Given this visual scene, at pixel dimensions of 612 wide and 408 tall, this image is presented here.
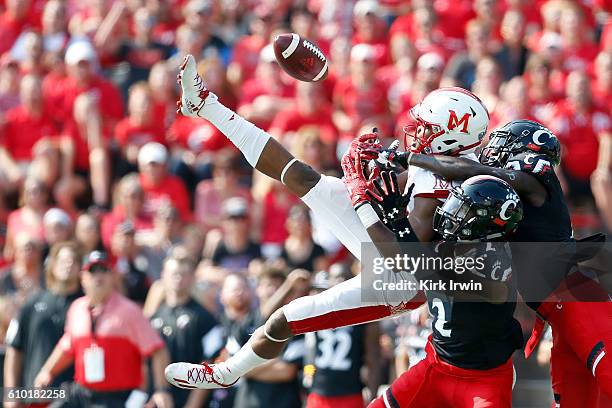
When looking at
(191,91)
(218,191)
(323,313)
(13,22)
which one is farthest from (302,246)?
(13,22)

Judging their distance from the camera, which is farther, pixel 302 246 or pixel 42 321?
pixel 302 246

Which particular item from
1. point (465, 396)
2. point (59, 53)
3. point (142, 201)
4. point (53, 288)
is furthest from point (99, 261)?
point (59, 53)

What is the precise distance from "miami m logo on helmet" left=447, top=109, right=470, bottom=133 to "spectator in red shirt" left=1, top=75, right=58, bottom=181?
6478 millimetres

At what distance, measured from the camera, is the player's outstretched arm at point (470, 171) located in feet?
21.4

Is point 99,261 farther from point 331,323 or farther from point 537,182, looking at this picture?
point 537,182

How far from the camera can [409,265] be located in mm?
6664

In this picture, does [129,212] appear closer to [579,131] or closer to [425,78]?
[425,78]

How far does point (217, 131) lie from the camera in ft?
39.0

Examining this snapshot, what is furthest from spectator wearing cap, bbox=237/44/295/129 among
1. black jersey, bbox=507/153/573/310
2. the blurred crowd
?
black jersey, bbox=507/153/573/310

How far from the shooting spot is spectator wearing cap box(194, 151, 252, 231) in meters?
11.3

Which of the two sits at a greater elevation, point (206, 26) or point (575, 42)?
point (206, 26)

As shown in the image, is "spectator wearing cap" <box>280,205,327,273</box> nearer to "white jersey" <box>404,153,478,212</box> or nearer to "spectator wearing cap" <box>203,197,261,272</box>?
"spectator wearing cap" <box>203,197,261,272</box>

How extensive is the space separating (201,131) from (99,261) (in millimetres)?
2992

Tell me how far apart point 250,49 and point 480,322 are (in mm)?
6817
